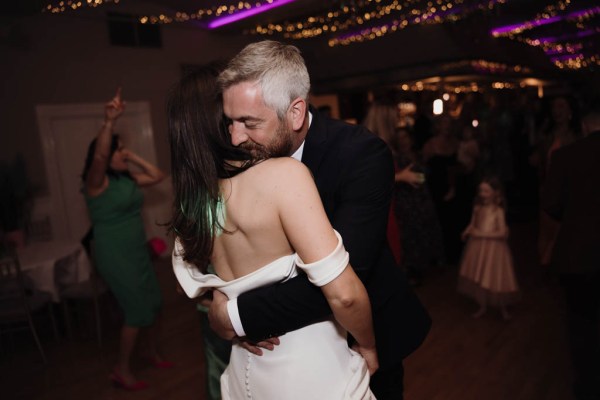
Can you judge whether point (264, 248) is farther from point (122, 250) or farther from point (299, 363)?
point (122, 250)

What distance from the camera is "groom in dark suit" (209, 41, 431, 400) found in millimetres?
1086

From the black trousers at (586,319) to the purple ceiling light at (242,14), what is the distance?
457 centimetres

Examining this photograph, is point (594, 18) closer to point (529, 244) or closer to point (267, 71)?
point (529, 244)

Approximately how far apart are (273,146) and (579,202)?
2.06 m

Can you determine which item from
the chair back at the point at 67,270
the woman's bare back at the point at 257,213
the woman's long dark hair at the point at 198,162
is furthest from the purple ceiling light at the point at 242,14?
the woman's bare back at the point at 257,213

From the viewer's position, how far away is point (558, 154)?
2.53 metres

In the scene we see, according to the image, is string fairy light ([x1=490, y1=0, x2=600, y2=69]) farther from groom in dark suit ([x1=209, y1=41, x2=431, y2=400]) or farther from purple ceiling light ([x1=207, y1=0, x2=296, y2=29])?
groom in dark suit ([x1=209, y1=41, x2=431, y2=400])

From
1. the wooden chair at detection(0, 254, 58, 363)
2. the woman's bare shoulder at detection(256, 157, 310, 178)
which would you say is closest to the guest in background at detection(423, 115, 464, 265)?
the wooden chair at detection(0, 254, 58, 363)

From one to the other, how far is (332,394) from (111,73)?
6.23 metres

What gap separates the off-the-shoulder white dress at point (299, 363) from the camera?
3.68 ft

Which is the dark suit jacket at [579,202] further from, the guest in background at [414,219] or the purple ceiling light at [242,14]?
the purple ceiling light at [242,14]

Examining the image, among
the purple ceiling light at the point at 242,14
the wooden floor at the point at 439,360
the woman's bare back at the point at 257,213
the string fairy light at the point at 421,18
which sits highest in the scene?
the purple ceiling light at the point at 242,14

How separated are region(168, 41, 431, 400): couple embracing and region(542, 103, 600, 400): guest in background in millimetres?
1742

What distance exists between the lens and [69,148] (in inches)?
241
